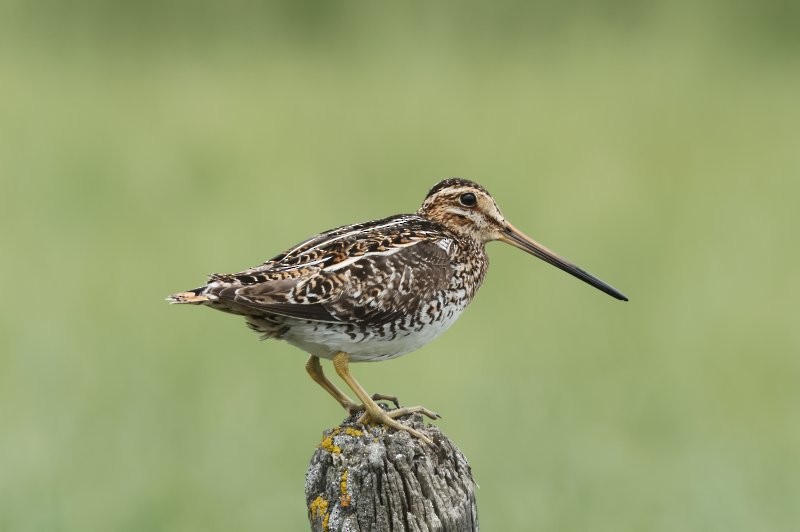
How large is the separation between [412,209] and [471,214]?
5771 mm

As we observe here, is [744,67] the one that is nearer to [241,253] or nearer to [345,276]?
[241,253]

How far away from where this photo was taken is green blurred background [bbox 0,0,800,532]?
28.3 ft

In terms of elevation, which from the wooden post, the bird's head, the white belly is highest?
the bird's head

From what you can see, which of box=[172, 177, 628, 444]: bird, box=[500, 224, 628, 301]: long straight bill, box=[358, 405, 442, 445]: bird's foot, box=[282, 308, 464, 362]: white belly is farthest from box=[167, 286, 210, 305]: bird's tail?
box=[500, 224, 628, 301]: long straight bill

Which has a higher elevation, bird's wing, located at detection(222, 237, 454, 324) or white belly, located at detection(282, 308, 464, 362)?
bird's wing, located at detection(222, 237, 454, 324)

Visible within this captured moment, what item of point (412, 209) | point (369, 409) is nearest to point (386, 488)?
point (369, 409)

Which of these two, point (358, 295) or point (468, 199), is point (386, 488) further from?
point (468, 199)

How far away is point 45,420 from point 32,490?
0.95 m

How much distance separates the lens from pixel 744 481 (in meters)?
9.01

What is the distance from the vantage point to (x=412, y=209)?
11.7 meters

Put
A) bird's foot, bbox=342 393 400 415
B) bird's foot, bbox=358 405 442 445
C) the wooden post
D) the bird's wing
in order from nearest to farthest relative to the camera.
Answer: the wooden post, bird's foot, bbox=358 405 442 445, the bird's wing, bird's foot, bbox=342 393 400 415

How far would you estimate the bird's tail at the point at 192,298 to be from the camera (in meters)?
5.01

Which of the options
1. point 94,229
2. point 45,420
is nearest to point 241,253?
point 94,229

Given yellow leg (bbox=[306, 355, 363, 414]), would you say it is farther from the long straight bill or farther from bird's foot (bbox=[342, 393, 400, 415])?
the long straight bill
